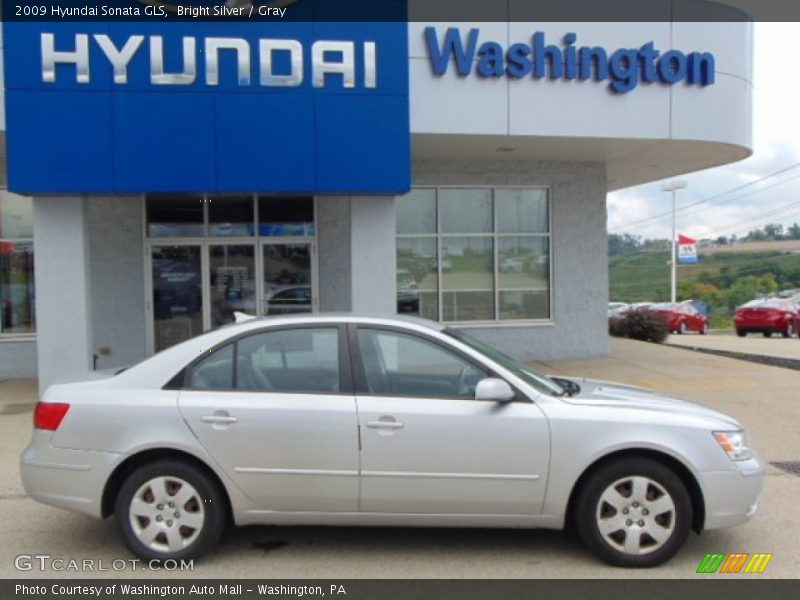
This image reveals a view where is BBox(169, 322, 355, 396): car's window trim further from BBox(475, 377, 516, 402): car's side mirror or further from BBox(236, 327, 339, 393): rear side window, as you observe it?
BBox(475, 377, 516, 402): car's side mirror

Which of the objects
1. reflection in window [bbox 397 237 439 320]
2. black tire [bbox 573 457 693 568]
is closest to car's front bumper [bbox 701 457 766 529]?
black tire [bbox 573 457 693 568]

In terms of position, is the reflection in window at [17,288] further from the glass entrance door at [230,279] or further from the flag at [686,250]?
the flag at [686,250]

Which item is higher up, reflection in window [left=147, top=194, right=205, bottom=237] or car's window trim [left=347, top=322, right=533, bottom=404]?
reflection in window [left=147, top=194, right=205, bottom=237]

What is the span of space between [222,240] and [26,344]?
3.59 m

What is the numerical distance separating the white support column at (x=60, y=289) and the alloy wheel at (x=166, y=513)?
5.37 m

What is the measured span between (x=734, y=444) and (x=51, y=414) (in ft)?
13.5

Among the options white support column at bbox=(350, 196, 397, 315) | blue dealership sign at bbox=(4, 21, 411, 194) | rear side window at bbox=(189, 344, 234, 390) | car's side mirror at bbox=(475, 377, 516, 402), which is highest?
blue dealership sign at bbox=(4, 21, 411, 194)

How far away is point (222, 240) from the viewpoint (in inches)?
435

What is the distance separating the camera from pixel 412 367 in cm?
434

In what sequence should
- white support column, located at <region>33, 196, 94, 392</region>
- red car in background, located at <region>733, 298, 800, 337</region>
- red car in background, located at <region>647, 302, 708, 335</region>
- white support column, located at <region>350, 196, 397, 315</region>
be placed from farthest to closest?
1. red car in background, located at <region>647, 302, 708, 335</region>
2. red car in background, located at <region>733, 298, 800, 337</region>
3. white support column, located at <region>350, 196, 397, 315</region>
4. white support column, located at <region>33, 196, 94, 392</region>

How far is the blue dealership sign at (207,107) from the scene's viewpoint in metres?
8.30

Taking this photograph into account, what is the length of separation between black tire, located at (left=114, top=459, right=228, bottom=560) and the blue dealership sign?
514 centimetres

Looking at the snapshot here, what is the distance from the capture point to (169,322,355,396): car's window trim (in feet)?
13.6

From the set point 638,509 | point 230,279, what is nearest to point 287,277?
point 230,279
